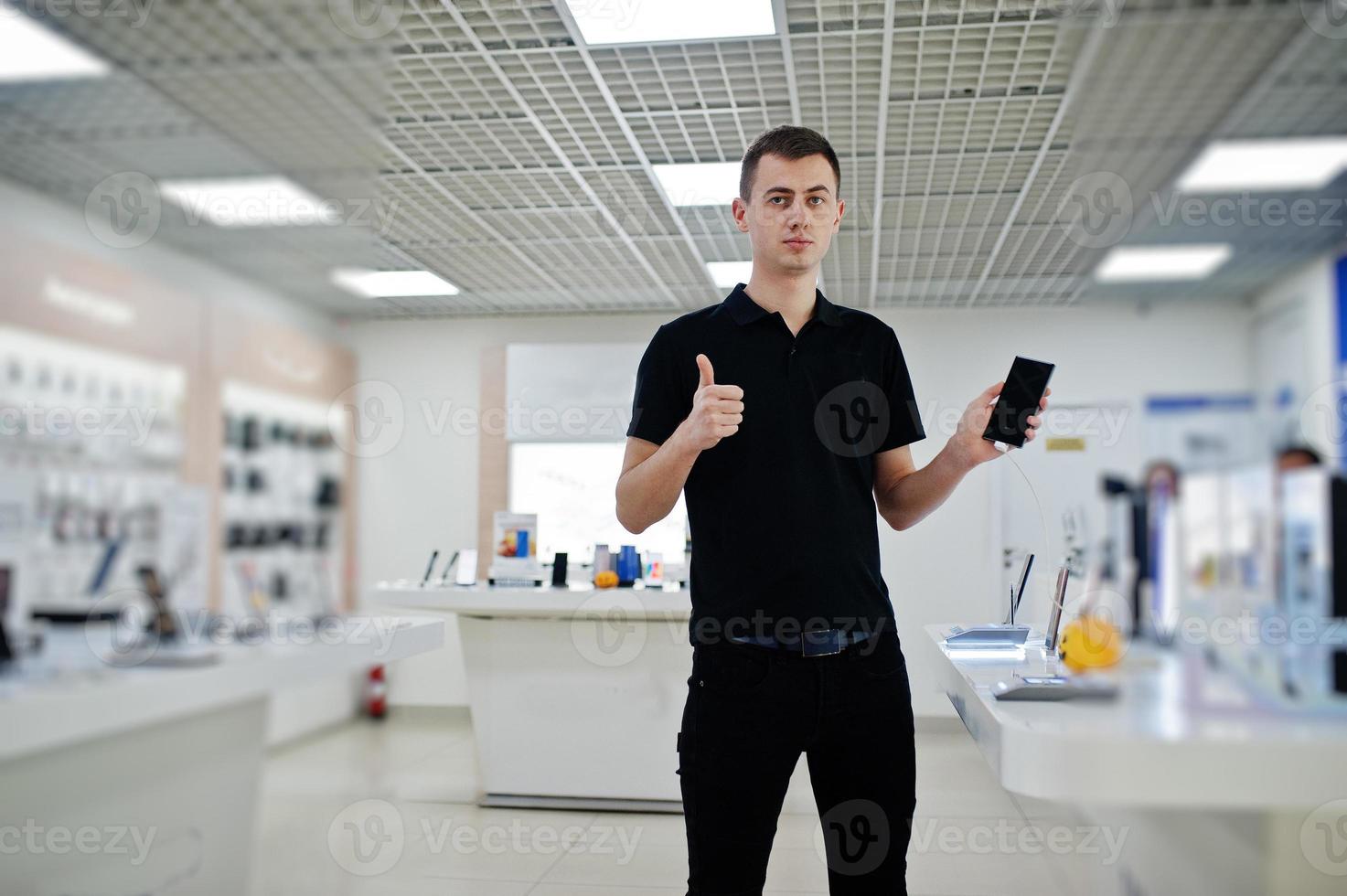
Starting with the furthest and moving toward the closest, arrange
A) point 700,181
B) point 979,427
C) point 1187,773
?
point 700,181 < point 979,427 < point 1187,773

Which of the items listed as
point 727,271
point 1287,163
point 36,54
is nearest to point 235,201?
A: point 36,54

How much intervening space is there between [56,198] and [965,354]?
8.23ft

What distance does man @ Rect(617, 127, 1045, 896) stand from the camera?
1609mm

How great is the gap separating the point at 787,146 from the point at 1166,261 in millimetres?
1099

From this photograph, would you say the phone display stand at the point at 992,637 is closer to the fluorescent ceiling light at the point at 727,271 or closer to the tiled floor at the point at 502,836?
the tiled floor at the point at 502,836

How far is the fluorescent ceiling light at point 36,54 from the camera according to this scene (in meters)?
1.92

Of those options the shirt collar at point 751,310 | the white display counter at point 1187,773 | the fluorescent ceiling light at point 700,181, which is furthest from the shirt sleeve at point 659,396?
the fluorescent ceiling light at point 700,181

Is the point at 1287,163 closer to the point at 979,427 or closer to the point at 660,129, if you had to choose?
the point at 979,427

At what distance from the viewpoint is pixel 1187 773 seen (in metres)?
1.17

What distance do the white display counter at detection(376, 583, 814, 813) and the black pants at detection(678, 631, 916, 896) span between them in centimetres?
224

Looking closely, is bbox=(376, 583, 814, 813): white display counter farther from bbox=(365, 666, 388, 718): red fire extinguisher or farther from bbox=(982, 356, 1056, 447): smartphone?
bbox=(982, 356, 1056, 447): smartphone

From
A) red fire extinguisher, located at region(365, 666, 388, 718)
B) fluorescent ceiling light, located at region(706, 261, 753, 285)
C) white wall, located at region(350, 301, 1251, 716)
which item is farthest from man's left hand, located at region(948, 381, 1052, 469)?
fluorescent ceiling light, located at region(706, 261, 753, 285)

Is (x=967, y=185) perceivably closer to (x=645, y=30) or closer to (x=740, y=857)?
(x=645, y=30)

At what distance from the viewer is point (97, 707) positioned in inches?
58.2
